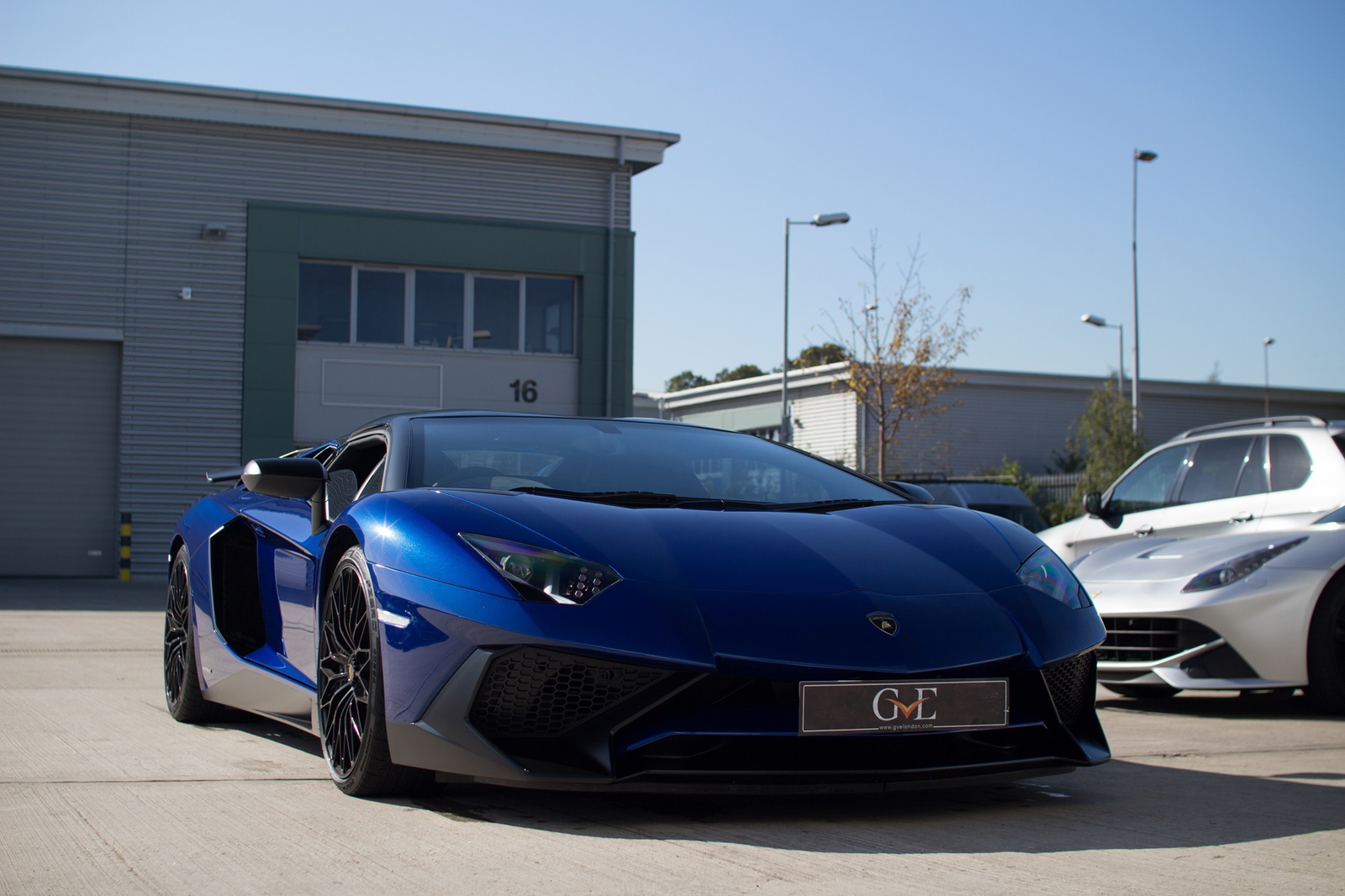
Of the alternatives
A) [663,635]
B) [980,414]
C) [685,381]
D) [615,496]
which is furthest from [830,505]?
[685,381]

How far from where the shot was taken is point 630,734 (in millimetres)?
3107

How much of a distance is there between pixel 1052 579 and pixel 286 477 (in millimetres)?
2327

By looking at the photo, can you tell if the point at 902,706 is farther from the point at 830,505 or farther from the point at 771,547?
the point at 830,505

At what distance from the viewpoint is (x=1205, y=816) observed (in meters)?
3.49

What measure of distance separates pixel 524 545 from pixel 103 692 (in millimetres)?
4096

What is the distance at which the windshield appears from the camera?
13.3ft

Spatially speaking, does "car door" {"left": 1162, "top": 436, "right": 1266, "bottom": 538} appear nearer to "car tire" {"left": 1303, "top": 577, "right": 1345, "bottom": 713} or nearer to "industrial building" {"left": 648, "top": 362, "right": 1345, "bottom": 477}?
"car tire" {"left": 1303, "top": 577, "right": 1345, "bottom": 713}

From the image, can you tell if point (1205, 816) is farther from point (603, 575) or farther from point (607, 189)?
point (607, 189)

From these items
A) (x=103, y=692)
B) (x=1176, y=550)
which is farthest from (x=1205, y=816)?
(x=103, y=692)

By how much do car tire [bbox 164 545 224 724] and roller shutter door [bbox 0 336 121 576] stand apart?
51.6 feet

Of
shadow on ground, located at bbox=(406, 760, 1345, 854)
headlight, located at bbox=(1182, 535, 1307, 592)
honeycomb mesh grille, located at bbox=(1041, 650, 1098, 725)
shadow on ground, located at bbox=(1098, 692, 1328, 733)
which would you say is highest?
headlight, located at bbox=(1182, 535, 1307, 592)

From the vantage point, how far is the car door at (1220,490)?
7000mm

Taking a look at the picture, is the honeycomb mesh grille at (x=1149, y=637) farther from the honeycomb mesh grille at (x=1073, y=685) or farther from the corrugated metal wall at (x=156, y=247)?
the corrugated metal wall at (x=156, y=247)

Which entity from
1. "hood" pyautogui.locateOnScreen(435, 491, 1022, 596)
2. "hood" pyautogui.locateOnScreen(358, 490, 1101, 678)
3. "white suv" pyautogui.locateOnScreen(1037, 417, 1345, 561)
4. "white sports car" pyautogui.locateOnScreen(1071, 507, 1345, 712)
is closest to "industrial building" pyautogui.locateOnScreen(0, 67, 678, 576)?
"white suv" pyautogui.locateOnScreen(1037, 417, 1345, 561)
